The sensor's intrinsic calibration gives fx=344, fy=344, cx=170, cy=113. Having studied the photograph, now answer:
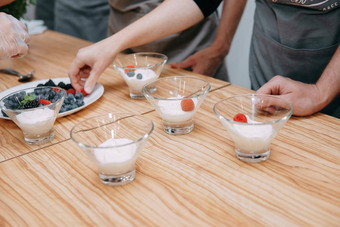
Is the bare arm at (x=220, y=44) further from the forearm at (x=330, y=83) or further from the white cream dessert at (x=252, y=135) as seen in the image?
the white cream dessert at (x=252, y=135)

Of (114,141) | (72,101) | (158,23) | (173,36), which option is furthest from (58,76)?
(114,141)

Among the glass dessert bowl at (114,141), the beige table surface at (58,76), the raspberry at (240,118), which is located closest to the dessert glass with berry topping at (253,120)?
the raspberry at (240,118)

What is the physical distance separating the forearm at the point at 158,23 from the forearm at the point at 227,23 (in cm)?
42

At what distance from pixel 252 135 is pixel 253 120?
160 millimetres

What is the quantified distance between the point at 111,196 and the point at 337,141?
0.64 metres

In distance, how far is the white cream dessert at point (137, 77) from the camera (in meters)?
1.29

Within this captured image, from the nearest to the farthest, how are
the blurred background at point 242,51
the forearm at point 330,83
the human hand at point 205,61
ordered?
the forearm at point 330,83
the human hand at point 205,61
the blurred background at point 242,51

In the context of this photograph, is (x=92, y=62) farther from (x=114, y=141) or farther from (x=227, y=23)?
(x=227, y=23)

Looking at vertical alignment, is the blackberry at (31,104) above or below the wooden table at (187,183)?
above

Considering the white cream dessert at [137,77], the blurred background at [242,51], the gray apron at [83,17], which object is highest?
the white cream dessert at [137,77]

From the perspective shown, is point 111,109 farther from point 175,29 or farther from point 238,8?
point 238,8

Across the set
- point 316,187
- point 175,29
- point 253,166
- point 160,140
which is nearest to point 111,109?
point 160,140

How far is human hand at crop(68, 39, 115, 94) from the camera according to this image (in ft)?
4.34

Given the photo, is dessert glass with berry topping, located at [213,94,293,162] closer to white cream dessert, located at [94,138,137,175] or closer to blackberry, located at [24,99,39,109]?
white cream dessert, located at [94,138,137,175]
